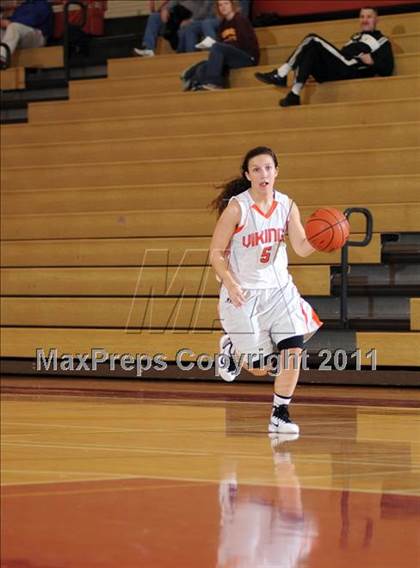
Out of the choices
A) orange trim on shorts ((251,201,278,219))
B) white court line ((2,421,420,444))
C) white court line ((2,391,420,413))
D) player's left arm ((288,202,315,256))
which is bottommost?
white court line ((2,391,420,413))

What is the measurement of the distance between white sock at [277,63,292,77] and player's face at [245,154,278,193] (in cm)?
461

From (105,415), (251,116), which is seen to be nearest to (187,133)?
(251,116)

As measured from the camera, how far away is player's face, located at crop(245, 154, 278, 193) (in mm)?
6609

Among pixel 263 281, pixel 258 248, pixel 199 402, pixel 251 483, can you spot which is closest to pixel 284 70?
pixel 199 402

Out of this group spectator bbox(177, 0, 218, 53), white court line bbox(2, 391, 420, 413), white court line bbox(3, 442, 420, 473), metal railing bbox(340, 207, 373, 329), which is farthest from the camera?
spectator bbox(177, 0, 218, 53)

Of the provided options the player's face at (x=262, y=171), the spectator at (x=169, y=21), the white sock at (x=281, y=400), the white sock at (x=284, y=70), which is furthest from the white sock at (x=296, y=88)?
the white sock at (x=281, y=400)

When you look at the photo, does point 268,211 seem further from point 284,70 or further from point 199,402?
point 284,70

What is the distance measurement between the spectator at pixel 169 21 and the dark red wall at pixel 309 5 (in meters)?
0.65

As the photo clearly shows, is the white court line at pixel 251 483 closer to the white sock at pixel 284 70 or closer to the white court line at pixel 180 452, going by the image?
the white court line at pixel 180 452

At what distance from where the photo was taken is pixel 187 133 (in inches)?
463

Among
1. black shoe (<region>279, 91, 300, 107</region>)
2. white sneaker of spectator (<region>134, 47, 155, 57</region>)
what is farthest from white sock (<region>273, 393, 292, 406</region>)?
white sneaker of spectator (<region>134, 47, 155, 57</region>)

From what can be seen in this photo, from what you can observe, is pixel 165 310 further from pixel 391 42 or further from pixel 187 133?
pixel 391 42

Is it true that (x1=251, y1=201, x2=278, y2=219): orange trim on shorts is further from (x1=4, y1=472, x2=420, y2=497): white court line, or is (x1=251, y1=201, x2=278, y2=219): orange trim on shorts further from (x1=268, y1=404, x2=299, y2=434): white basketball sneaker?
(x1=4, y1=472, x2=420, y2=497): white court line

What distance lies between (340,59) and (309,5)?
194 centimetres
